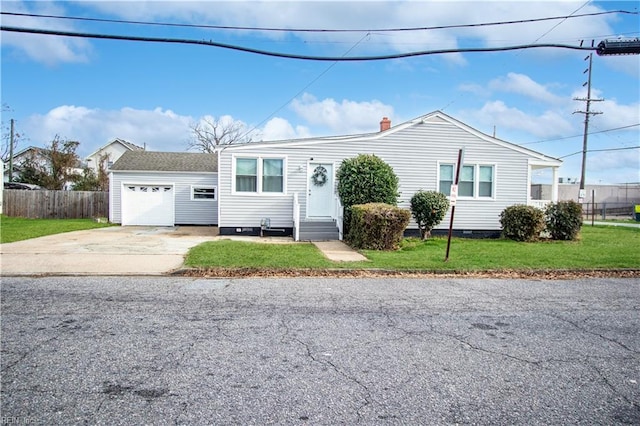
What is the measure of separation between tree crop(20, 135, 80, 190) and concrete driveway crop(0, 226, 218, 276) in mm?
22314

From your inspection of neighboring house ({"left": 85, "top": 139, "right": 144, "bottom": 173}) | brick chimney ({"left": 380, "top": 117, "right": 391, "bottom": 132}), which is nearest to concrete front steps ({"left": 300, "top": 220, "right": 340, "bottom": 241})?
brick chimney ({"left": 380, "top": 117, "right": 391, "bottom": 132})

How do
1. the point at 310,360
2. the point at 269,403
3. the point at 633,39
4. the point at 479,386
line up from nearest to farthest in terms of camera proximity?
the point at 269,403 < the point at 479,386 < the point at 310,360 < the point at 633,39

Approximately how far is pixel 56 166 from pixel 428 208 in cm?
2978

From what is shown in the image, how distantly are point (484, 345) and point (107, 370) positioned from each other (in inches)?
148

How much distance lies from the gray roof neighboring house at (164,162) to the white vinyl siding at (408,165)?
273 inches

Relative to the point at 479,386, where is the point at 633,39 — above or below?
above

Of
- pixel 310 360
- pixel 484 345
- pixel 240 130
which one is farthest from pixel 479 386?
pixel 240 130

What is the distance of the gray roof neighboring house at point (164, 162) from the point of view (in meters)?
22.1

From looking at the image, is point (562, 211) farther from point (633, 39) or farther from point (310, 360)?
point (310, 360)

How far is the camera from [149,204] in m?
22.1

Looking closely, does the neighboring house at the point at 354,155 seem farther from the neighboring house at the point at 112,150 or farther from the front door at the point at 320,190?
the neighboring house at the point at 112,150

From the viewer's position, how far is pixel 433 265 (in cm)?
967

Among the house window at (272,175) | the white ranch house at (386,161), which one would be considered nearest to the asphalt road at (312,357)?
the white ranch house at (386,161)

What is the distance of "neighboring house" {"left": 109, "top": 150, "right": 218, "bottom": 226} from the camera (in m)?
22.0
